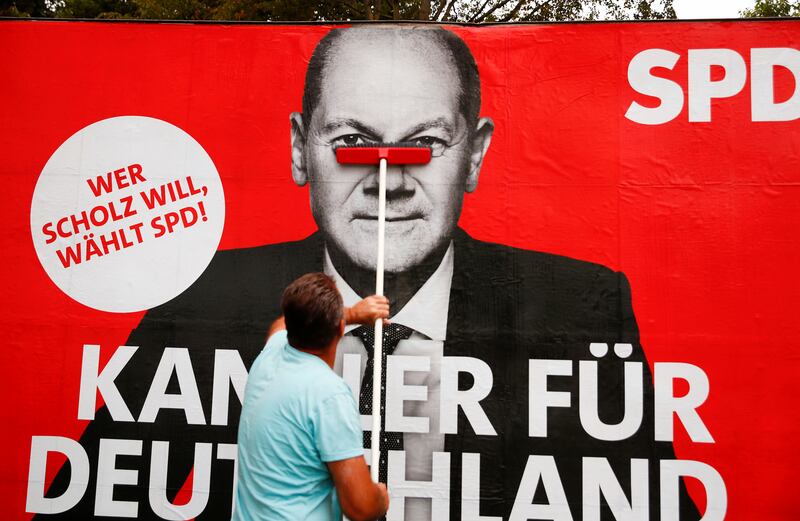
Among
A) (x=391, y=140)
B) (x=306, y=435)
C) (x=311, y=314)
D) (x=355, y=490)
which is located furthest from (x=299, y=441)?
(x=391, y=140)

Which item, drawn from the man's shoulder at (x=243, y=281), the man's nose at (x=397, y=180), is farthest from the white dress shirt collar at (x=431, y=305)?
the man's nose at (x=397, y=180)

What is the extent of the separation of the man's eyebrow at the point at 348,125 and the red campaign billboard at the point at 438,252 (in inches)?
0.4

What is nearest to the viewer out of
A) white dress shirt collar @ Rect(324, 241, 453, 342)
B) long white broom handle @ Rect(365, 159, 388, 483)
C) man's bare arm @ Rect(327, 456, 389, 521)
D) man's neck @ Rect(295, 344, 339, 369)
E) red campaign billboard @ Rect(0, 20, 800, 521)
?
man's bare arm @ Rect(327, 456, 389, 521)

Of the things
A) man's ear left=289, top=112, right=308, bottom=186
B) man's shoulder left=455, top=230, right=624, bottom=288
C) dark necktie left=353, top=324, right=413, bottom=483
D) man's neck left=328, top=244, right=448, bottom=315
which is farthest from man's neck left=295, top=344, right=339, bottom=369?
man's ear left=289, top=112, right=308, bottom=186

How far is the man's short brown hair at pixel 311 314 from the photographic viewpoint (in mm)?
1656

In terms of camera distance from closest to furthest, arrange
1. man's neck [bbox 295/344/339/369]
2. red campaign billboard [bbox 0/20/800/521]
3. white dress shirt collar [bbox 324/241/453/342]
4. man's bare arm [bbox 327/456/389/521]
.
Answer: man's bare arm [bbox 327/456/389/521] < man's neck [bbox 295/344/339/369] < red campaign billboard [bbox 0/20/800/521] < white dress shirt collar [bbox 324/241/453/342]

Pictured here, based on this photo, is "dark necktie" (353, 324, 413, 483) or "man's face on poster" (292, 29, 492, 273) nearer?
"dark necktie" (353, 324, 413, 483)

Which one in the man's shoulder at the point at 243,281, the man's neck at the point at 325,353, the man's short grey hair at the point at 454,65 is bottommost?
the man's neck at the point at 325,353

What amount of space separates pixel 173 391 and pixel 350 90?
5.69ft

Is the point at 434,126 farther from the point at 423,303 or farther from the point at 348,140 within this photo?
the point at 423,303

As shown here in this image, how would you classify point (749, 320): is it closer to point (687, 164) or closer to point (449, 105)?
point (687, 164)

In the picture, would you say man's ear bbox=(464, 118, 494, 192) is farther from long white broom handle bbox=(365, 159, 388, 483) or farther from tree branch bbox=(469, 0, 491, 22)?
tree branch bbox=(469, 0, 491, 22)

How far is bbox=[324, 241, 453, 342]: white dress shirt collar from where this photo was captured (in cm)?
299

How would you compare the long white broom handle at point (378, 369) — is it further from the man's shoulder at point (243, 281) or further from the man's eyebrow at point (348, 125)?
the man's shoulder at point (243, 281)
